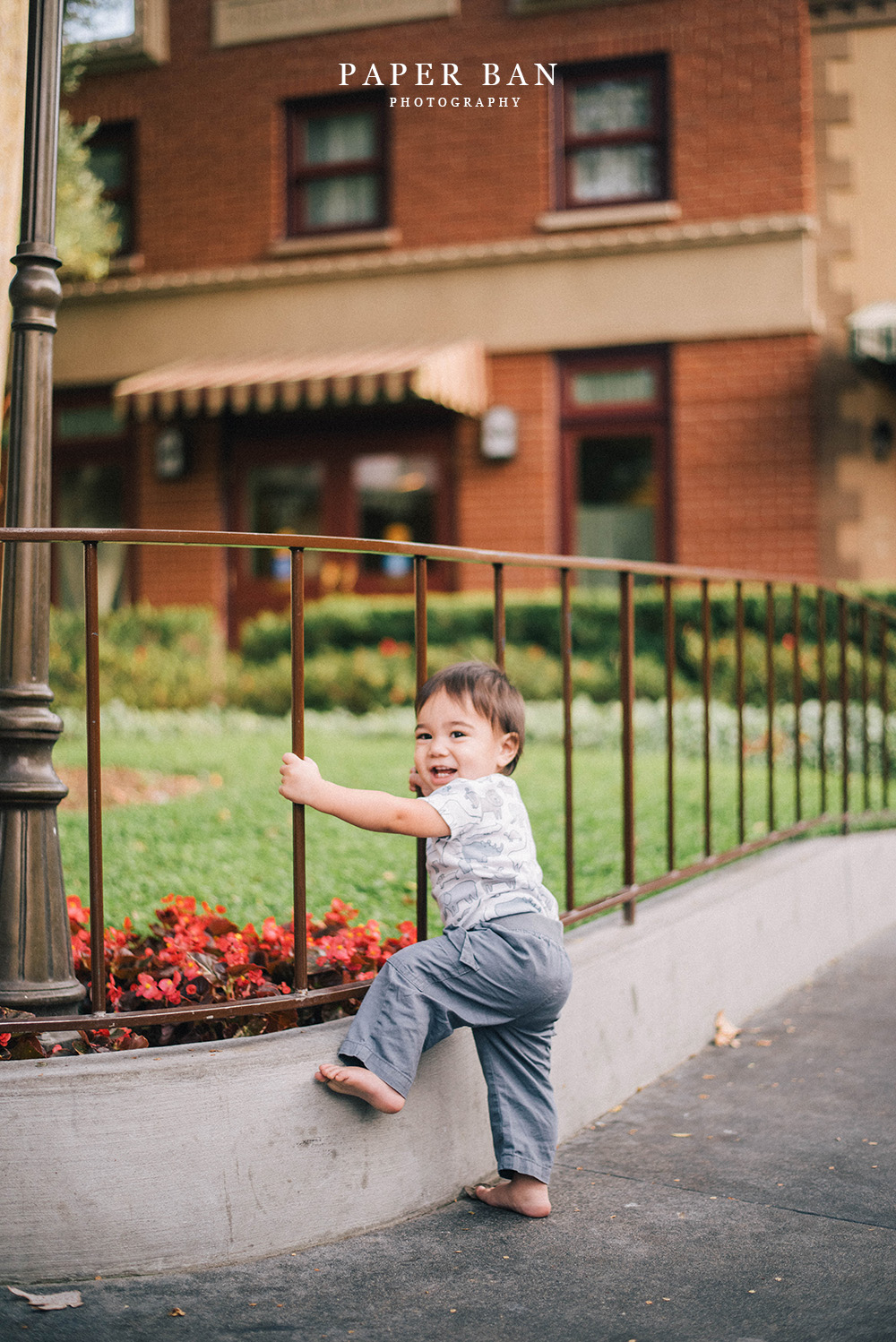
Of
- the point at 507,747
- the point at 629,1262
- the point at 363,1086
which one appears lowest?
the point at 629,1262

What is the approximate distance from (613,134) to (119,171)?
491 cm

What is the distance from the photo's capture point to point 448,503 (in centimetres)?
1144

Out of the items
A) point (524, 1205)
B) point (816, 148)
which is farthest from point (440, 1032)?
point (816, 148)

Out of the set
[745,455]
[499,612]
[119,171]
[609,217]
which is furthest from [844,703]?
[119,171]

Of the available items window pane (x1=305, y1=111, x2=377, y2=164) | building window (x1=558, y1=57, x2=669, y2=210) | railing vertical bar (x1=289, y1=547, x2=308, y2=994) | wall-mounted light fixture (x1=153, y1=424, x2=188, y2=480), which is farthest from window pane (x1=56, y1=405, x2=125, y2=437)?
railing vertical bar (x1=289, y1=547, x2=308, y2=994)

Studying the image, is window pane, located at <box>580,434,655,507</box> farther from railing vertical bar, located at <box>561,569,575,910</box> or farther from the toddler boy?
the toddler boy

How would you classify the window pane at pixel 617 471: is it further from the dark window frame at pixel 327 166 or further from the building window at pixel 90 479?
the building window at pixel 90 479

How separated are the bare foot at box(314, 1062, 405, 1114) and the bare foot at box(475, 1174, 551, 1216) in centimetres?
39

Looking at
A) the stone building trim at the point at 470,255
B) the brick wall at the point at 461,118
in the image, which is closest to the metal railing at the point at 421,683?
the stone building trim at the point at 470,255

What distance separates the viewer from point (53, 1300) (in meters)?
2.24

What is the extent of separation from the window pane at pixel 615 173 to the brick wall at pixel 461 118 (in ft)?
1.03

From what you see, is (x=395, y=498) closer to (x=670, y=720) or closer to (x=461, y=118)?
(x=461, y=118)

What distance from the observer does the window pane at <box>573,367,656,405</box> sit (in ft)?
36.2

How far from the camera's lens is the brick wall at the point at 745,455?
1052 centimetres
